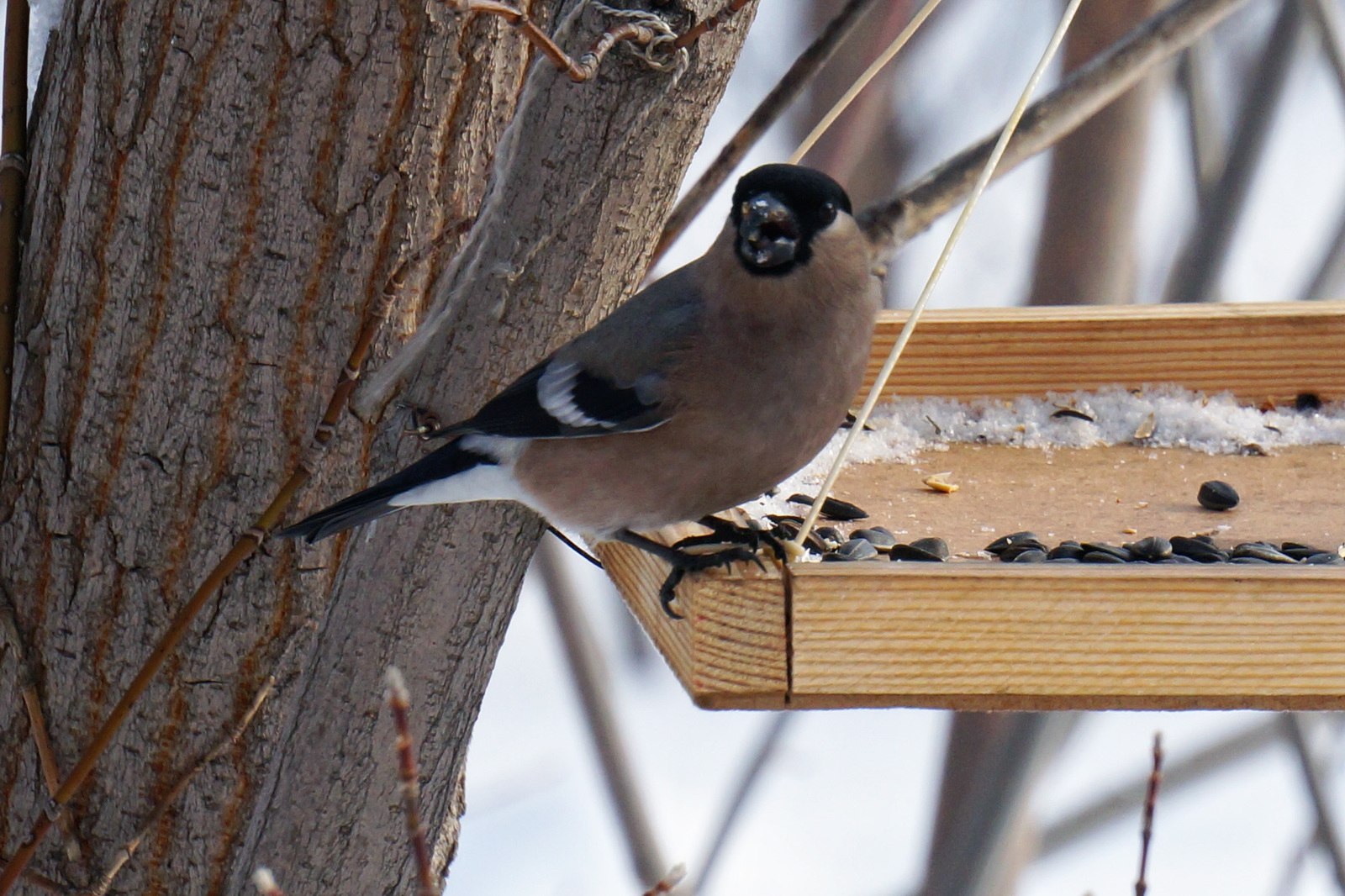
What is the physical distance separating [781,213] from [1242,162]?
8.89 ft

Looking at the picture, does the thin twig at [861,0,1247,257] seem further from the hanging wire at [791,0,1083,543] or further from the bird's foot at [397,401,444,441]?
the bird's foot at [397,401,444,441]

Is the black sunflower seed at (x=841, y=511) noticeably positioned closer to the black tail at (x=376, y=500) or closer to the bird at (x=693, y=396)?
the bird at (x=693, y=396)

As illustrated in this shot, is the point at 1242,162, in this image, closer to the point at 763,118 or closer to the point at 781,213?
the point at 763,118

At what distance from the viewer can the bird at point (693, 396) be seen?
8.16 ft

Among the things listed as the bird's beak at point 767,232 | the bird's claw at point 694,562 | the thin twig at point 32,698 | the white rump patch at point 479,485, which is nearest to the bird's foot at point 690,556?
the bird's claw at point 694,562

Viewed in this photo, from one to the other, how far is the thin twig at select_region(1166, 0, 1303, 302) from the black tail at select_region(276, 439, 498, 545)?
311 cm

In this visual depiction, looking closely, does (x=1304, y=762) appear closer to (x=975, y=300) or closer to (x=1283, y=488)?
(x=1283, y=488)

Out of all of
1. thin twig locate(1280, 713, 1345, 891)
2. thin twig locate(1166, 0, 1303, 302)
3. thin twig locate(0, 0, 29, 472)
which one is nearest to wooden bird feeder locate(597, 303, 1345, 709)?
thin twig locate(0, 0, 29, 472)

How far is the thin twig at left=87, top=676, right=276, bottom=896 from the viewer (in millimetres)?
2602

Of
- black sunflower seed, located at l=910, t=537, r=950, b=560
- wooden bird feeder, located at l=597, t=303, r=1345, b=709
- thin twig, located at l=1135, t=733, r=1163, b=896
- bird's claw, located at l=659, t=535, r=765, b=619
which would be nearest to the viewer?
thin twig, located at l=1135, t=733, r=1163, b=896

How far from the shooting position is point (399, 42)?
7.80 ft

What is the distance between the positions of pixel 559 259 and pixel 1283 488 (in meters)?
1.38

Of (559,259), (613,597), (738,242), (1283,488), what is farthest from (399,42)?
(613,597)

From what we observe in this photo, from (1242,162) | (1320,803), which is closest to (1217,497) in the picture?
(1320,803)
